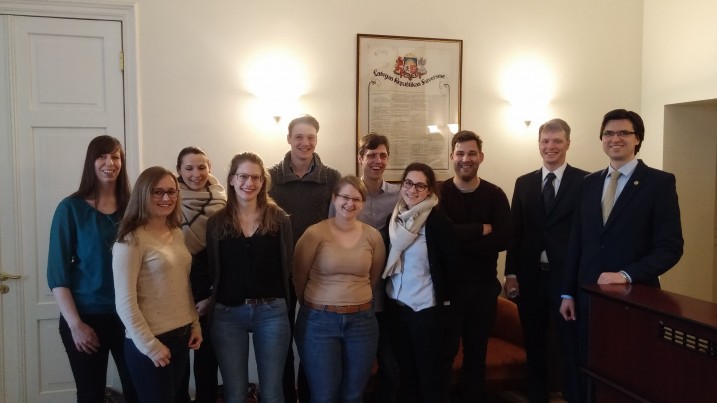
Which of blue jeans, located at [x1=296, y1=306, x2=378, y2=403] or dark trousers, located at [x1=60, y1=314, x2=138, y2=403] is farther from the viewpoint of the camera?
blue jeans, located at [x1=296, y1=306, x2=378, y2=403]

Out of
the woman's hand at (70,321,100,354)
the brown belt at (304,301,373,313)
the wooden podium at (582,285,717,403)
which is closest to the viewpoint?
the wooden podium at (582,285,717,403)

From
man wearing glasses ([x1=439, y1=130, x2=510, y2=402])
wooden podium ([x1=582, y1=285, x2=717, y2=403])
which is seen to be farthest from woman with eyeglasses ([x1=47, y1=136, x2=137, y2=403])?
wooden podium ([x1=582, y1=285, x2=717, y2=403])

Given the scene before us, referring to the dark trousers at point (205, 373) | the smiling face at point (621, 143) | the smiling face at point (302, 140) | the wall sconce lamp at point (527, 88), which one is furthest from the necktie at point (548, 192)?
the dark trousers at point (205, 373)

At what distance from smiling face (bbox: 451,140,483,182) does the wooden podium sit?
3.03 feet

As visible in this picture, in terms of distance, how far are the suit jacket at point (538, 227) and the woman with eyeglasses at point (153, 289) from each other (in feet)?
6.16

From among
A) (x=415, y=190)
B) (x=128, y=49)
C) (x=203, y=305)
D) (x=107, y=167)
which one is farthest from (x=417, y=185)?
(x=128, y=49)

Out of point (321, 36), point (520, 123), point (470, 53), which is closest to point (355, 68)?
point (321, 36)

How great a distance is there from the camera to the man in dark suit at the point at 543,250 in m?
2.91

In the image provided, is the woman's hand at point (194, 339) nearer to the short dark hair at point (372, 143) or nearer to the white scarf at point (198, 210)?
the white scarf at point (198, 210)

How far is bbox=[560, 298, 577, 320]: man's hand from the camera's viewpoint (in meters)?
2.67

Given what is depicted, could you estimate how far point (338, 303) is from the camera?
248cm

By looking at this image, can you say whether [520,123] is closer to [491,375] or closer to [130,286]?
[491,375]

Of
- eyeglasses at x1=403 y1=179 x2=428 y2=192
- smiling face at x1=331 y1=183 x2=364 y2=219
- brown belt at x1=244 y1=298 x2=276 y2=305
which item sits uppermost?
eyeglasses at x1=403 y1=179 x2=428 y2=192

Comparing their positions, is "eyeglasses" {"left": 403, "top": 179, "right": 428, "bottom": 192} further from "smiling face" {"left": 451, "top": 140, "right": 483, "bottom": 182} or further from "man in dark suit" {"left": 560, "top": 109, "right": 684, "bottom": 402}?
"man in dark suit" {"left": 560, "top": 109, "right": 684, "bottom": 402}
